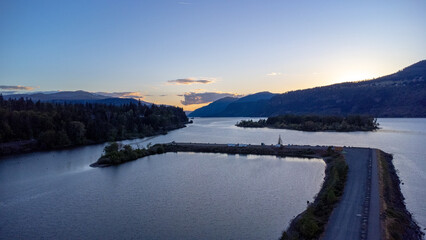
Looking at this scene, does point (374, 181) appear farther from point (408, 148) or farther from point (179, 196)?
point (408, 148)

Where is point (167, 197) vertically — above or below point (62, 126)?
below

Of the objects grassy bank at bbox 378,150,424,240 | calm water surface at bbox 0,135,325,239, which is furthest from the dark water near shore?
grassy bank at bbox 378,150,424,240

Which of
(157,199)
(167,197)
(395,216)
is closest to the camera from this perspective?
(395,216)

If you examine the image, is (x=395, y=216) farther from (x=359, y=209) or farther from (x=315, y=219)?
(x=315, y=219)

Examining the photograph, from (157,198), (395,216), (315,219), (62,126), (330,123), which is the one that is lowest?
(157,198)

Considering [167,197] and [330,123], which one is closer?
[167,197]

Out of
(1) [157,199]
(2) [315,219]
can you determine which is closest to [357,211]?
(2) [315,219]

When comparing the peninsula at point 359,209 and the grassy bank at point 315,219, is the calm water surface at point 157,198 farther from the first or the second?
the peninsula at point 359,209

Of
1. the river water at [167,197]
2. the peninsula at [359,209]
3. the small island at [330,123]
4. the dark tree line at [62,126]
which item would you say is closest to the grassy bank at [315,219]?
the peninsula at [359,209]

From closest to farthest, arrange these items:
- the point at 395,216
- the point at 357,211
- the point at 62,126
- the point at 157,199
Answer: the point at 395,216 → the point at 357,211 → the point at 157,199 → the point at 62,126
